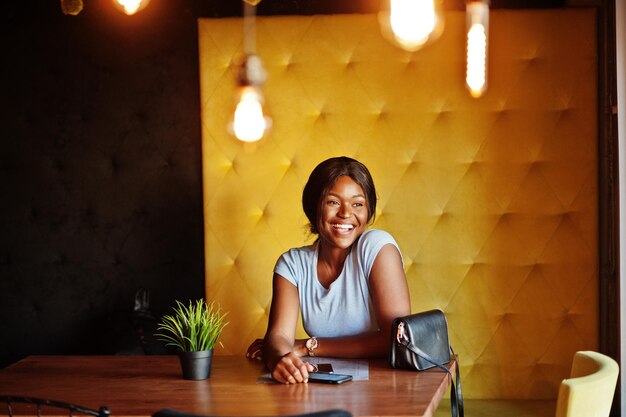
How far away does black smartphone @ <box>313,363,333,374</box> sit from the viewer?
2476 mm

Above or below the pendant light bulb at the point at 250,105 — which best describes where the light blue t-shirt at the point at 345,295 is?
below

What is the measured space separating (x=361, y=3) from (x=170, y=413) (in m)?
2.76

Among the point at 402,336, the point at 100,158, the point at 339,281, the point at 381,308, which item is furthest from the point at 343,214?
the point at 100,158

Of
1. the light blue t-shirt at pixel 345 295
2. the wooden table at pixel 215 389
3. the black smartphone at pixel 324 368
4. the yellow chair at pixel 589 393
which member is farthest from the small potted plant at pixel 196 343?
the yellow chair at pixel 589 393

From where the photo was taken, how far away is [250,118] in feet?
12.2

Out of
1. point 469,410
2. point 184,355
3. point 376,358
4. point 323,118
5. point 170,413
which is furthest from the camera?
point 323,118

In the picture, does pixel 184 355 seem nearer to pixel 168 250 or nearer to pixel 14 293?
pixel 168 250

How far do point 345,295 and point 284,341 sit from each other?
0.31 m

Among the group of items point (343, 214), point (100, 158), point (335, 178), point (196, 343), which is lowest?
point (196, 343)

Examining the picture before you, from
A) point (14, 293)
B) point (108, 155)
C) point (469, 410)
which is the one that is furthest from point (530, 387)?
point (14, 293)

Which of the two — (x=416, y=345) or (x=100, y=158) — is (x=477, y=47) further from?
(x=100, y=158)

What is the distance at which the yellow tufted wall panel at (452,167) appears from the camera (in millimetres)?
3727

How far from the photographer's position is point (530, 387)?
3.78 metres

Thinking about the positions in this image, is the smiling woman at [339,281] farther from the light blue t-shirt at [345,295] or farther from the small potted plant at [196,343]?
the small potted plant at [196,343]
